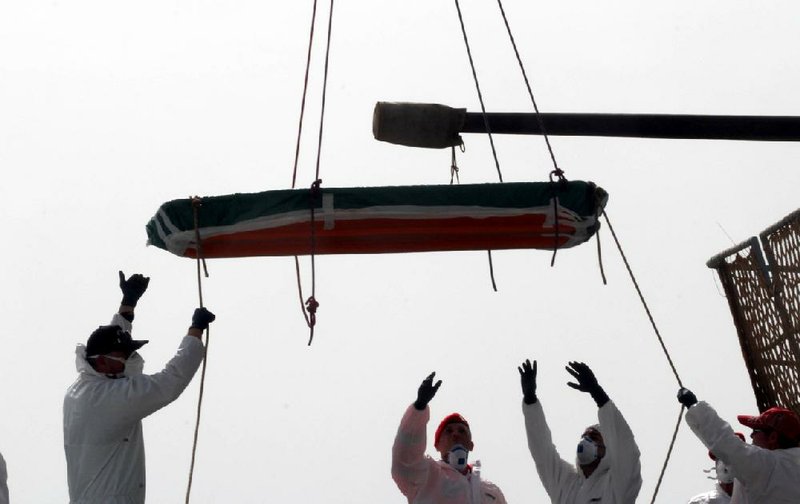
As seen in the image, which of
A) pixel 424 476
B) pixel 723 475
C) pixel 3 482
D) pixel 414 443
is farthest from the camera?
pixel 723 475

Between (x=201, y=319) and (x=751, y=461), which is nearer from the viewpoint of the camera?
(x=751, y=461)

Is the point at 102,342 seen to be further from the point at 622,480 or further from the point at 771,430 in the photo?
the point at 771,430

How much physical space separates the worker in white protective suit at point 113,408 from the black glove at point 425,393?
1.26 meters

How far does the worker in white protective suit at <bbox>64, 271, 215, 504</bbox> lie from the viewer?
8.73m

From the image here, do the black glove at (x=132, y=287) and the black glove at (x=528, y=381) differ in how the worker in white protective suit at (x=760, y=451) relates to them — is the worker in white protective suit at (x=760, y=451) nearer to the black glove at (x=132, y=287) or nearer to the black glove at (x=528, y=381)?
the black glove at (x=528, y=381)

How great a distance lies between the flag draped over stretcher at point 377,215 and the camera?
895cm

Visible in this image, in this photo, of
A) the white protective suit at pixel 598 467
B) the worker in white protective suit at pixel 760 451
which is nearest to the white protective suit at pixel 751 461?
the worker in white protective suit at pixel 760 451

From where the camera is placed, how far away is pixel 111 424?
8.74 metres

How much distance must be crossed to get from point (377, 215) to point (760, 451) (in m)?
2.48

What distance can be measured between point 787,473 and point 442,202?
2423 millimetres

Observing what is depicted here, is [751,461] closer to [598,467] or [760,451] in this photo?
[760,451]

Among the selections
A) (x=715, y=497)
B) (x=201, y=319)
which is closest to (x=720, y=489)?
(x=715, y=497)

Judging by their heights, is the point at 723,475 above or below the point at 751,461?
above

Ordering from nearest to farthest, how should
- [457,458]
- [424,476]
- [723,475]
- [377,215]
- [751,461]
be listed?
[751,461] → [377,215] → [424,476] → [457,458] → [723,475]
